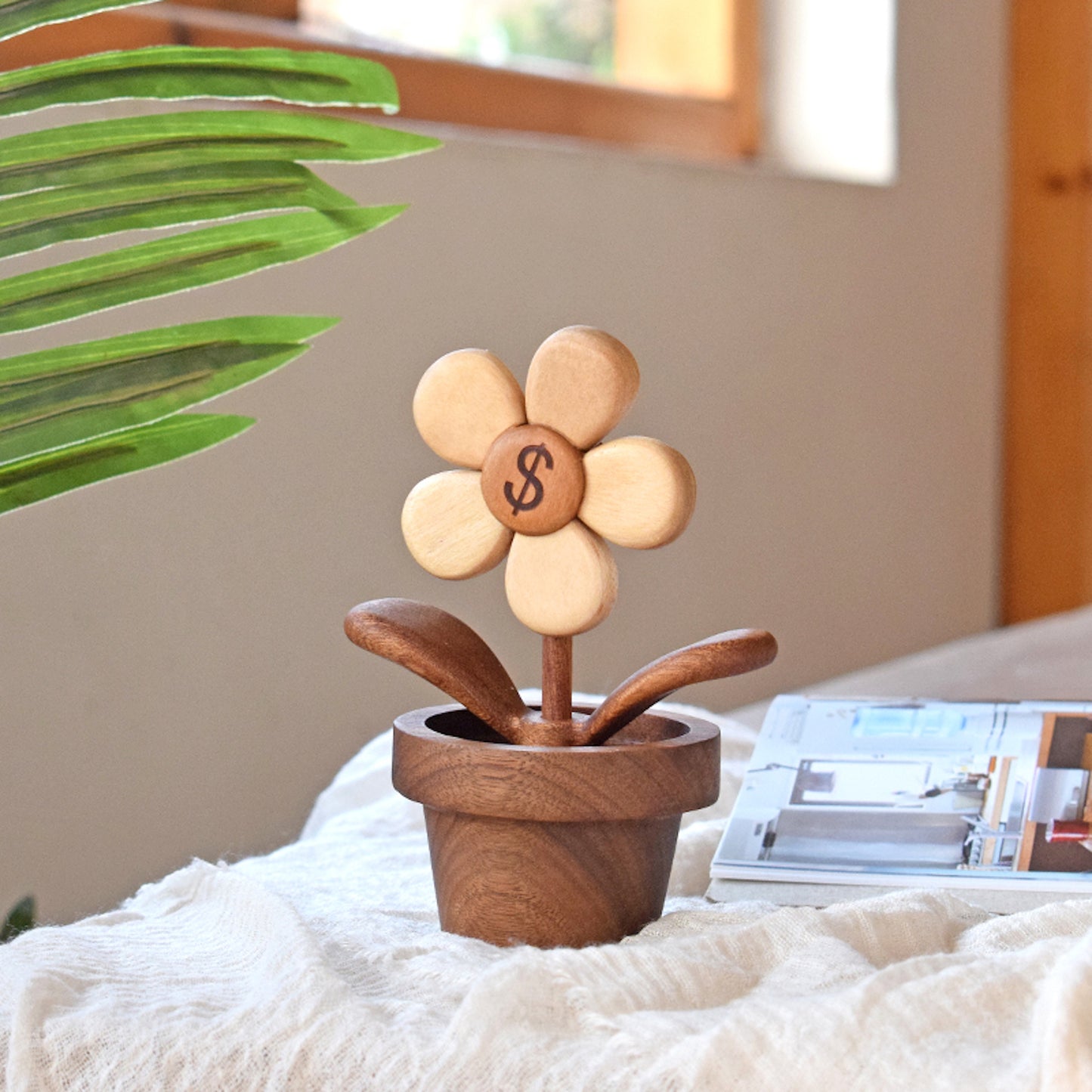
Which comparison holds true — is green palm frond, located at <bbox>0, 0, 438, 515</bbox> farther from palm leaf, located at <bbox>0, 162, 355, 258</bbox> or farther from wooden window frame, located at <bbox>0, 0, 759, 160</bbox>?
wooden window frame, located at <bbox>0, 0, 759, 160</bbox>

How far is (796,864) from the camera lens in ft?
1.91

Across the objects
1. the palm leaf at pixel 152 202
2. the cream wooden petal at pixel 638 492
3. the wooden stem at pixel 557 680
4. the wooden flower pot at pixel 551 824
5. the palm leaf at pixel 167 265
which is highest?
the palm leaf at pixel 152 202

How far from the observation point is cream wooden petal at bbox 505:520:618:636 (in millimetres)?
475

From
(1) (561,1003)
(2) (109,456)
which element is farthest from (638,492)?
(2) (109,456)

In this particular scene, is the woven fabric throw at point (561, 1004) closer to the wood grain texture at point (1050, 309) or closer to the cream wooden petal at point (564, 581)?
the cream wooden petal at point (564, 581)

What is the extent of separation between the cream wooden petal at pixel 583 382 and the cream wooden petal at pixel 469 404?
0.5 inches

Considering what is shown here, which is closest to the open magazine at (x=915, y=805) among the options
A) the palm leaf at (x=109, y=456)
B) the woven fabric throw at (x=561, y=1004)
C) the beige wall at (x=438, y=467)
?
the woven fabric throw at (x=561, y=1004)

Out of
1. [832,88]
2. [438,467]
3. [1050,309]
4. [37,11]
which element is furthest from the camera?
[1050,309]

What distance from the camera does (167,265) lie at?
24.8 inches

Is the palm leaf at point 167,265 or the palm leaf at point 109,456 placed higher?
the palm leaf at point 167,265

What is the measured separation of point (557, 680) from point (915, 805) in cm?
21

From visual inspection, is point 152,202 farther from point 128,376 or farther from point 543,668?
point 543,668

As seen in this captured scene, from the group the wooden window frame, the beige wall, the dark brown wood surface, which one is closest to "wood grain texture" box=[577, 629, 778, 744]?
the dark brown wood surface

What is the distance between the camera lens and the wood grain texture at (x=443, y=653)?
483mm
